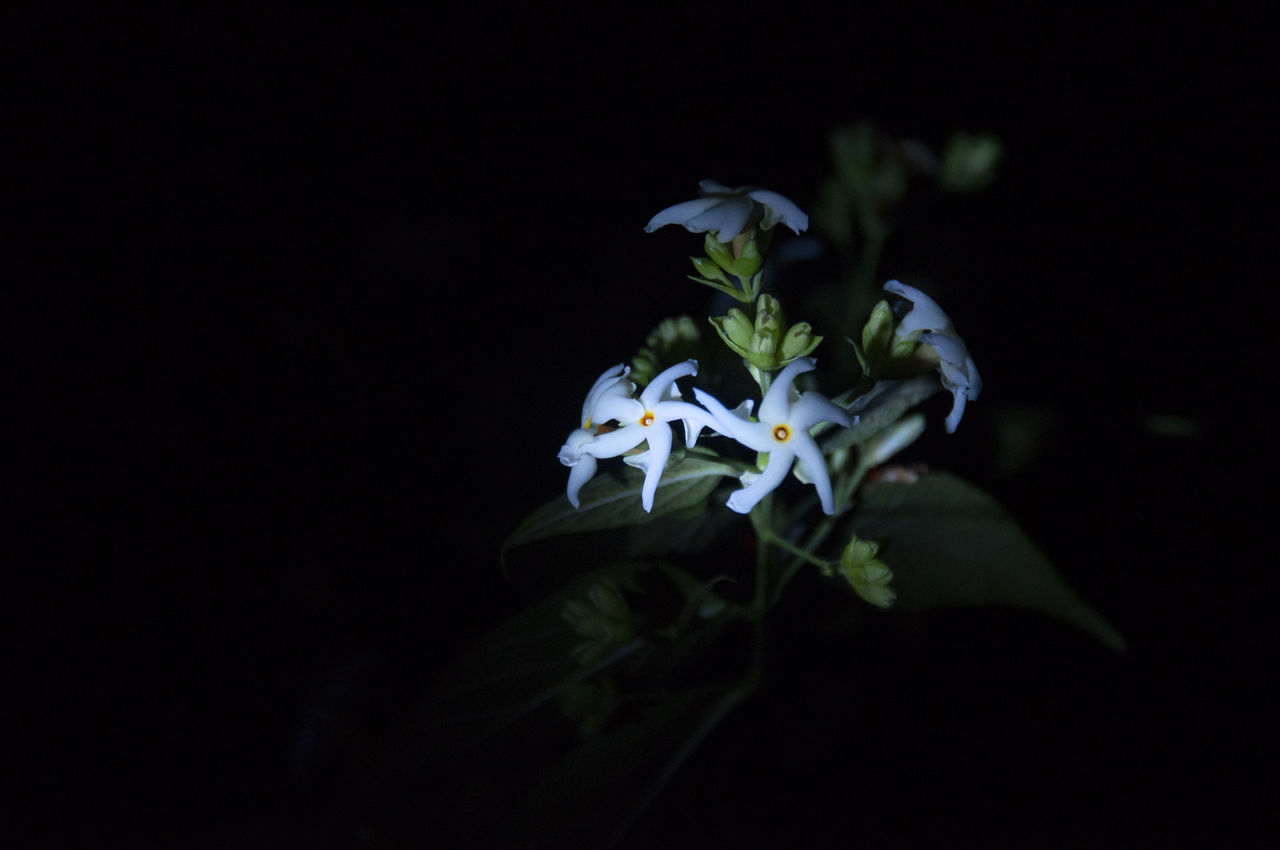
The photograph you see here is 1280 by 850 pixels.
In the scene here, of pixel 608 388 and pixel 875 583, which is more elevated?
pixel 608 388

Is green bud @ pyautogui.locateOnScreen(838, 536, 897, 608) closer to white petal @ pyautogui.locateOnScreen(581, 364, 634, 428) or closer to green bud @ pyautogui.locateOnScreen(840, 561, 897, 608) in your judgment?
green bud @ pyautogui.locateOnScreen(840, 561, 897, 608)

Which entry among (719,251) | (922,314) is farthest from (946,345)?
(719,251)

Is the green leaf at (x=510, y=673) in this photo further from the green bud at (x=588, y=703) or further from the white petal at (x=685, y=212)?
the white petal at (x=685, y=212)

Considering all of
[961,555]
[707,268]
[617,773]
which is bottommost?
[617,773]

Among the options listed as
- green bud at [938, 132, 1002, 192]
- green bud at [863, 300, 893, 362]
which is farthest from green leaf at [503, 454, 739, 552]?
green bud at [938, 132, 1002, 192]

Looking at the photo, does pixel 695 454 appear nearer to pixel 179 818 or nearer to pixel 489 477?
pixel 489 477

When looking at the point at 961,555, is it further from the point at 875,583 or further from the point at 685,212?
the point at 685,212

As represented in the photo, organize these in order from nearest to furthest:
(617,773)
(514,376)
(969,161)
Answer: (617,773) < (969,161) < (514,376)

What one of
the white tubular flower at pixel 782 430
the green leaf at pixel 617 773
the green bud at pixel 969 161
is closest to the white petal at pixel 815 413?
the white tubular flower at pixel 782 430

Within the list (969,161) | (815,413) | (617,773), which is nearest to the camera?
(815,413)
